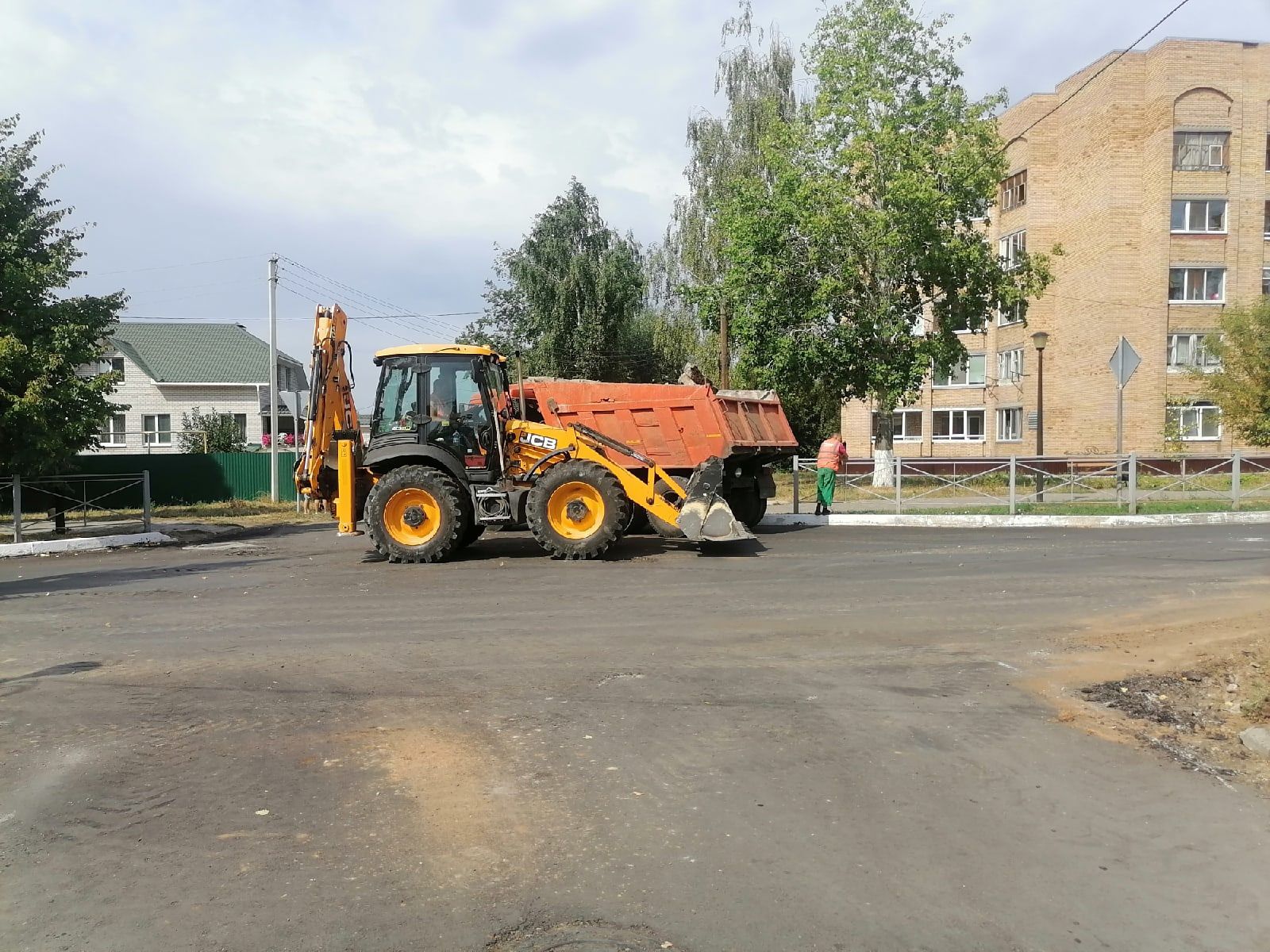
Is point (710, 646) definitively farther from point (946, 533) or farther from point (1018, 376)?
point (1018, 376)

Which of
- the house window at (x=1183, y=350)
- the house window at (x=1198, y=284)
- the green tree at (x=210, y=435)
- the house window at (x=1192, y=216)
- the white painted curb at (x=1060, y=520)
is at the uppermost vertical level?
the house window at (x=1192, y=216)

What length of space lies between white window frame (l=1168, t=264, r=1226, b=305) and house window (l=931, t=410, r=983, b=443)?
944 cm

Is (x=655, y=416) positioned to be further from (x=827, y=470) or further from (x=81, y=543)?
(x=81, y=543)

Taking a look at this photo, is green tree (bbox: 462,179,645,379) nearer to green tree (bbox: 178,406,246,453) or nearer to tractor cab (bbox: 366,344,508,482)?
Answer: green tree (bbox: 178,406,246,453)

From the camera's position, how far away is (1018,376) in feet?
142

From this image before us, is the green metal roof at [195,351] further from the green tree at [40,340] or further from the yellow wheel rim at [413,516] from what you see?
the yellow wheel rim at [413,516]

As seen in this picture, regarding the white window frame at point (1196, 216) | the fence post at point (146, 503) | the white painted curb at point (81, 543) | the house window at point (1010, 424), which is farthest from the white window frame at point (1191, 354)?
the white painted curb at point (81, 543)

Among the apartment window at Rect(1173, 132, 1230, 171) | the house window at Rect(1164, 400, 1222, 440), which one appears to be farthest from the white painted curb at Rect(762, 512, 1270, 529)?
the apartment window at Rect(1173, 132, 1230, 171)

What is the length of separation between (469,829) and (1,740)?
3.37 meters

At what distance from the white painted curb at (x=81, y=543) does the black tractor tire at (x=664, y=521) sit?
946 centimetres

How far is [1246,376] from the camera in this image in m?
30.0

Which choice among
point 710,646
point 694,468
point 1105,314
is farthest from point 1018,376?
point 710,646

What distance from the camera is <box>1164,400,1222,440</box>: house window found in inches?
1492

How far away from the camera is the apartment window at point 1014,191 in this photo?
4278 centimetres
